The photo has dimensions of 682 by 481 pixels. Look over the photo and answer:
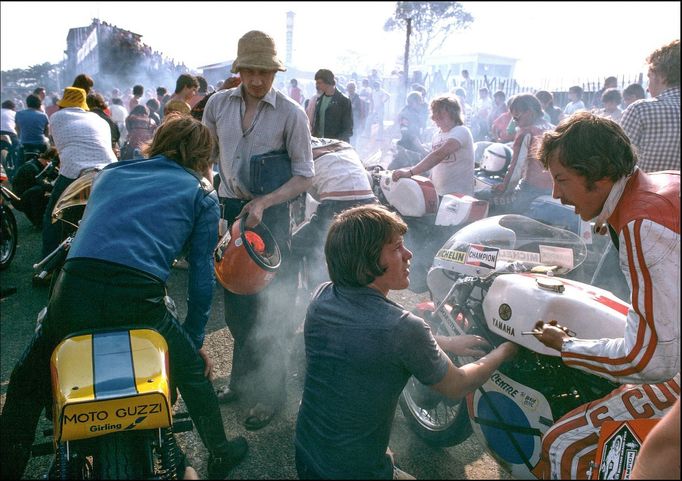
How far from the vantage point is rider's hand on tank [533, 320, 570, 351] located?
1.93 meters

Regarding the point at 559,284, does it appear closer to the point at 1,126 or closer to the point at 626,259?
the point at 626,259

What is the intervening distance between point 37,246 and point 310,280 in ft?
13.5

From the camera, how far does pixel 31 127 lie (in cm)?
942

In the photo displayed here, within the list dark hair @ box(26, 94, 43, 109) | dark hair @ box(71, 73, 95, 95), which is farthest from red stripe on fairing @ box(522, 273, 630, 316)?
dark hair @ box(26, 94, 43, 109)

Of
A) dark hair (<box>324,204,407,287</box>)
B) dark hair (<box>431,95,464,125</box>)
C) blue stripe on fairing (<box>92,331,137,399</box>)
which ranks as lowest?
blue stripe on fairing (<box>92,331,137,399</box>)

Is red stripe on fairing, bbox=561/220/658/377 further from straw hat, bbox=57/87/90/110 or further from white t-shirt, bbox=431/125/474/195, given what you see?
straw hat, bbox=57/87/90/110

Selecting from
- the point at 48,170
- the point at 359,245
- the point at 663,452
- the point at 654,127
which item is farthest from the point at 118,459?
the point at 48,170

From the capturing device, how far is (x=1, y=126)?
1205cm

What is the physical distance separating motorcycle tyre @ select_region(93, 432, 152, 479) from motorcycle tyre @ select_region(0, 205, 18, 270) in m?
4.75

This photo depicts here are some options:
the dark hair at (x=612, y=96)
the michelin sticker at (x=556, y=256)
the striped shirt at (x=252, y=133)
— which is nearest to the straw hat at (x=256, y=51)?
the striped shirt at (x=252, y=133)

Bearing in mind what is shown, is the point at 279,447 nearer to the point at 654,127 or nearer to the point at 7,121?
the point at 654,127

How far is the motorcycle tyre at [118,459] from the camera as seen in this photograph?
1.82m

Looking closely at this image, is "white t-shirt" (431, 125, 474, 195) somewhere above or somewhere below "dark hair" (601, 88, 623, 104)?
below

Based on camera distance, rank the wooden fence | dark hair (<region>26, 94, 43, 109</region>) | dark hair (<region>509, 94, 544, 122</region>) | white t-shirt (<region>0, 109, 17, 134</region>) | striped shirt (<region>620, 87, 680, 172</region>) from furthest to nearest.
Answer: the wooden fence → white t-shirt (<region>0, 109, 17, 134</region>) → dark hair (<region>26, 94, 43, 109</region>) → dark hair (<region>509, 94, 544, 122</region>) → striped shirt (<region>620, 87, 680, 172</region>)
